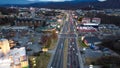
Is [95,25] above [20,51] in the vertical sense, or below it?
below

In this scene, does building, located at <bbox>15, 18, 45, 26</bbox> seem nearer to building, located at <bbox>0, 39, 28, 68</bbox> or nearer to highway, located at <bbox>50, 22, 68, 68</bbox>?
highway, located at <bbox>50, 22, 68, 68</bbox>

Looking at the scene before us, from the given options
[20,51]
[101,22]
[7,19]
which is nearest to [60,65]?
[20,51]

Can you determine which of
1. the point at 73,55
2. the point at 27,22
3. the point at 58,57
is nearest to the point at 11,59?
the point at 58,57

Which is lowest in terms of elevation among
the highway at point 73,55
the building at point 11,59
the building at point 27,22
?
the building at point 27,22

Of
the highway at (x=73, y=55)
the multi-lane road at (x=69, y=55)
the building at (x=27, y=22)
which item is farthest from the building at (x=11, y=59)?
the building at (x=27, y=22)

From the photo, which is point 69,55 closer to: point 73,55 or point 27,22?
point 73,55

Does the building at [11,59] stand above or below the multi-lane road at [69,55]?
above

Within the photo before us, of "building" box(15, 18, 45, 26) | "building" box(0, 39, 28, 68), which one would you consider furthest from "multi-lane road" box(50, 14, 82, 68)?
"building" box(15, 18, 45, 26)

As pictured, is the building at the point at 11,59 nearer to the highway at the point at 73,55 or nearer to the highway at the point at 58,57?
the highway at the point at 58,57

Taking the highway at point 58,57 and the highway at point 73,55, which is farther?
the highway at point 73,55

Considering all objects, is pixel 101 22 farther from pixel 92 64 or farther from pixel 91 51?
pixel 92 64

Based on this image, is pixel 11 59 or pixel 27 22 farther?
pixel 27 22
